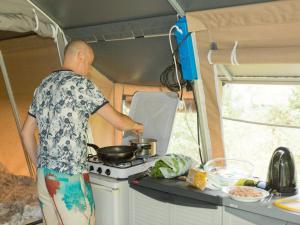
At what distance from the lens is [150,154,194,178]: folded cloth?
2.27 m

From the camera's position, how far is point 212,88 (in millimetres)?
2365

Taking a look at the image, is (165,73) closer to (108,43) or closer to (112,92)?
(108,43)

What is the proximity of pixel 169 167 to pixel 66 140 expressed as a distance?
73cm

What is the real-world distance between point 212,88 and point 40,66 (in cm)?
174

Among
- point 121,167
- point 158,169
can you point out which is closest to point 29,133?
point 121,167

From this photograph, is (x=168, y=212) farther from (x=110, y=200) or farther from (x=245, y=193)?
(x=245, y=193)

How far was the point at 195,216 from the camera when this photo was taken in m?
2.01

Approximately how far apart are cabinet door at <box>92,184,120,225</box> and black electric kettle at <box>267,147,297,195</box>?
3.32 ft

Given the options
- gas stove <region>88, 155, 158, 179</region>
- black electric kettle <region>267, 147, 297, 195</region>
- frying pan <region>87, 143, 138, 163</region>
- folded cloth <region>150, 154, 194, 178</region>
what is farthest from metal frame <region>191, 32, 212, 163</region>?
black electric kettle <region>267, 147, 297, 195</region>

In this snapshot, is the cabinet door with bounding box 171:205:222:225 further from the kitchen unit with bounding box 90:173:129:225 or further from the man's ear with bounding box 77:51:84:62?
the man's ear with bounding box 77:51:84:62

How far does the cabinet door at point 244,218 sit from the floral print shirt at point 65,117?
885 mm

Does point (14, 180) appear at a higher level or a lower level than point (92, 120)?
lower

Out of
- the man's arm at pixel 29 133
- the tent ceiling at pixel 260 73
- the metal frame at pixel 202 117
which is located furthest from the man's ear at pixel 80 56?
the tent ceiling at pixel 260 73

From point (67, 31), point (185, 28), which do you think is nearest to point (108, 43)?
point (67, 31)
